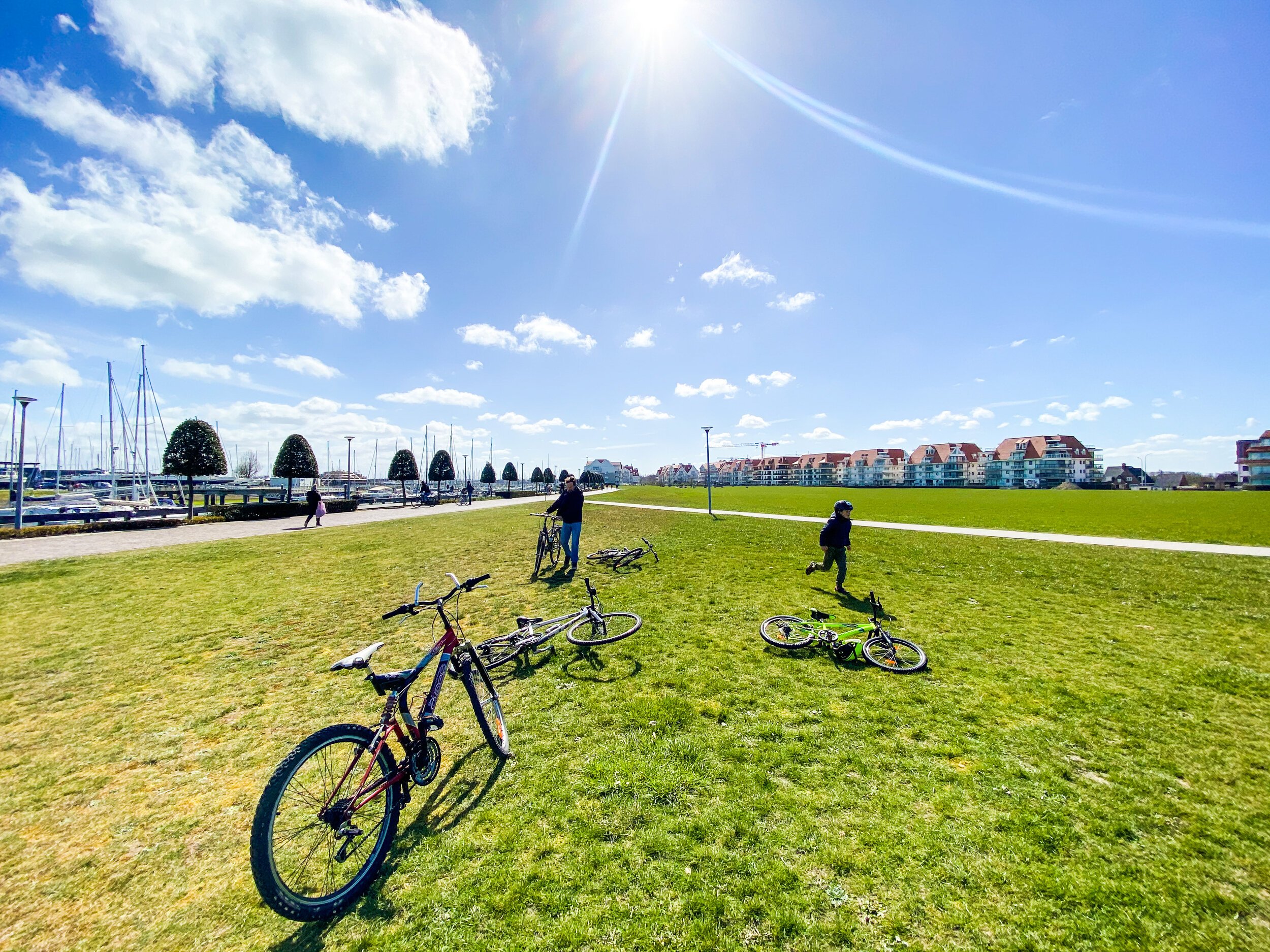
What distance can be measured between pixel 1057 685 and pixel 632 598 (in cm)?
666

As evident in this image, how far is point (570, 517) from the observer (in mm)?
11852

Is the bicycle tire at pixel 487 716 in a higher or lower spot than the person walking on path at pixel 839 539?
lower

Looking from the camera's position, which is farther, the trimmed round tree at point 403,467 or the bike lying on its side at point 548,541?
the trimmed round tree at point 403,467

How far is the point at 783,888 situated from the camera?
2889mm

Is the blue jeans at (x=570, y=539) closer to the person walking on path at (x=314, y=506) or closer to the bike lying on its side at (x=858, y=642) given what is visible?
the bike lying on its side at (x=858, y=642)

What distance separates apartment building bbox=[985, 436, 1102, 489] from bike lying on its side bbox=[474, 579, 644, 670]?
121m

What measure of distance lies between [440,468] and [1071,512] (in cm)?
5664

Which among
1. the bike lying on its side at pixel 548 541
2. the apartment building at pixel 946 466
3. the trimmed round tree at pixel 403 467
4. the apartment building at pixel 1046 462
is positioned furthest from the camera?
the apartment building at pixel 946 466

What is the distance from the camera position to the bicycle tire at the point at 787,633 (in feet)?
22.1

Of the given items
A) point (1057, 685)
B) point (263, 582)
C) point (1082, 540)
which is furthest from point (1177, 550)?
point (263, 582)

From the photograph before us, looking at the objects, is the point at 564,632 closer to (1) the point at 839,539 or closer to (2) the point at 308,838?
(2) the point at 308,838

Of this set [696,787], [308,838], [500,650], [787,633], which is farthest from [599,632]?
[308,838]

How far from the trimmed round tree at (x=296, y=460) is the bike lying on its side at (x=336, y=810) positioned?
37.3 m

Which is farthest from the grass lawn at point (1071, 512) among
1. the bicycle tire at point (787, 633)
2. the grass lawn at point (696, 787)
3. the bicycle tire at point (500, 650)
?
the bicycle tire at point (500, 650)
